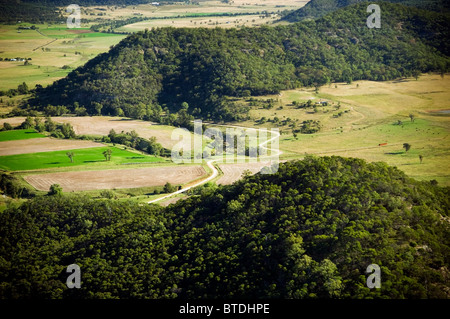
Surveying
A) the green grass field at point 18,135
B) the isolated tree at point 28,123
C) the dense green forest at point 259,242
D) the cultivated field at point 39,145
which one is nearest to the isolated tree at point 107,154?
the cultivated field at point 39,145

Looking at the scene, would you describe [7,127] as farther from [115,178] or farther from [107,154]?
[115,178]

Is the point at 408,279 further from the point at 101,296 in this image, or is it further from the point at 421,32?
the point at 421,32

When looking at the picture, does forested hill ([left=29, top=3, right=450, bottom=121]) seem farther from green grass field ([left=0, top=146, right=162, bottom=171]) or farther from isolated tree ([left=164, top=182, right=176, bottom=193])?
isolated tree ([left=164, top=182, right=176, bottom=193])

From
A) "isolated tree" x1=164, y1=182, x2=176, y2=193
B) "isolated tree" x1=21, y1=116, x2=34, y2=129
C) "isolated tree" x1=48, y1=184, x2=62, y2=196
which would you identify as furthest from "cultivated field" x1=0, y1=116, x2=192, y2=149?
"isolated tree" x1=48, y1=184, x2=62, y2=196

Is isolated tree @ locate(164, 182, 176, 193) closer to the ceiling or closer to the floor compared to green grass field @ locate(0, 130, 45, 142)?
closer to the floor

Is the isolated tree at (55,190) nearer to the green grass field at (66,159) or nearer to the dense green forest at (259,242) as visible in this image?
the green grass field at (66,159)
